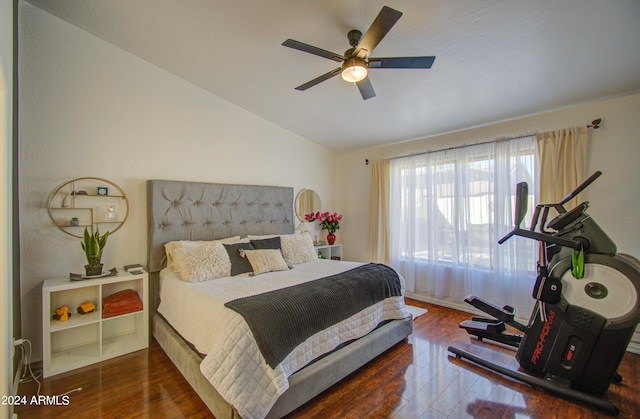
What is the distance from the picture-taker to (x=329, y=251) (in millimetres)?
4387

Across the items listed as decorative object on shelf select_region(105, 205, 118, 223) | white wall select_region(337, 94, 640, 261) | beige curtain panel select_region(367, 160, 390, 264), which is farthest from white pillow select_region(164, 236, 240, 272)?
white wall select_region(337, 94, 640, 261)

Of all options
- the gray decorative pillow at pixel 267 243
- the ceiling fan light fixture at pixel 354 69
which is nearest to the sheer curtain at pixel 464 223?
the gray decorative pillow at pixel 267 243

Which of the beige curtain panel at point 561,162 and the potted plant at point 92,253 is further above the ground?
the beige curtain panel at point 561,162

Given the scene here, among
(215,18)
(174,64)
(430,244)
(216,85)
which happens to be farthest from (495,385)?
(174,64)

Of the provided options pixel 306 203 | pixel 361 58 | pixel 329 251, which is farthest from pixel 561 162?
pixel 306 203

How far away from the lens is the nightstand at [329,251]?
4.22 metres

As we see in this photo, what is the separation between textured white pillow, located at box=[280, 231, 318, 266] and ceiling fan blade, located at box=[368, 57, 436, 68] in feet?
6.87

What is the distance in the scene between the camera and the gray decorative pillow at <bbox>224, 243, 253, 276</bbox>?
2.70 meters

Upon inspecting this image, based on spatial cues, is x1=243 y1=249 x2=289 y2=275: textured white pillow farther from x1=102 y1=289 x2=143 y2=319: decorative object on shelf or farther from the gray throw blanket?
x1=102 y1=289 x2=143 y2=319: decorative object on shelf

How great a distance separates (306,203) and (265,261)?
176cm

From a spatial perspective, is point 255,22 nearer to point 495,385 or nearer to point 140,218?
point 140,218

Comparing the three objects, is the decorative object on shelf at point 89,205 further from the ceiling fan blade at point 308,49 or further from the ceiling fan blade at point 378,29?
the ceiling fan blade at point 378,29

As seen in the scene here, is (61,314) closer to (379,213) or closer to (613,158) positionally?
(379,213)

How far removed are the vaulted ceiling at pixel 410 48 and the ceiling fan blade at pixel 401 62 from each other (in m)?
0.33
